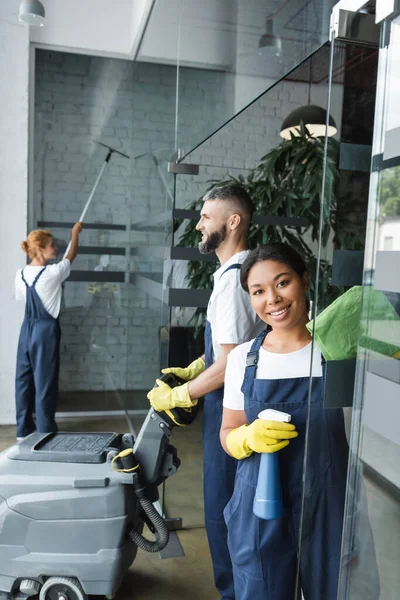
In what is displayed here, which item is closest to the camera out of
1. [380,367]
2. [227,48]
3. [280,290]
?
[380,367]

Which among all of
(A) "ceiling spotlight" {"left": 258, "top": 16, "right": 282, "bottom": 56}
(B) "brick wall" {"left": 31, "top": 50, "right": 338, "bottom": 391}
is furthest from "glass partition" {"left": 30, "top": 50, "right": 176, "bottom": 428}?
(A) "ceiling spotlight" {"left": 258, "top": 16, "right": 282, "bottom": 56}

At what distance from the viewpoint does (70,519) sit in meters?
1.96

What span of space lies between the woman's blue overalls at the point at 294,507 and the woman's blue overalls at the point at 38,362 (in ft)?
9.23

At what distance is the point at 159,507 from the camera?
9.88 ft

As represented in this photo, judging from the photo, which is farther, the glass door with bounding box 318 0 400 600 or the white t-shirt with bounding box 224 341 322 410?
the white t-shirt with bounding box 224 341 322 410

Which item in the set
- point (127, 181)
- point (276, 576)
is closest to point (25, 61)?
point (127, 181)

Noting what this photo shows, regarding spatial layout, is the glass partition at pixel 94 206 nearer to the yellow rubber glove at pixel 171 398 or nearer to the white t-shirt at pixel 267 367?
the yellow rubber glove at pixel 171 398

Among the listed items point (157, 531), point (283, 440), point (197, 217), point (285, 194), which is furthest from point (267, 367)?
point (285, 194)

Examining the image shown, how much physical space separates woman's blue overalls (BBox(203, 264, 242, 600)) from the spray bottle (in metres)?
0.75

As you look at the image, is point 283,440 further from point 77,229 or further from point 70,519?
point 77,229

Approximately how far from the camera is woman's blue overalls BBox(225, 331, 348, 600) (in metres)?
1.23

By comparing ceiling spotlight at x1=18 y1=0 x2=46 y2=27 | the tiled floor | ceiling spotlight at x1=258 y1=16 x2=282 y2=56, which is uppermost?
ceiling spotlight at x1=18 y1=0 x2=46 y2=27

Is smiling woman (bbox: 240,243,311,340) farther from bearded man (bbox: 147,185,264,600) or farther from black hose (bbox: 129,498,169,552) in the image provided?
black hose (bbox: 129,498,169,552)

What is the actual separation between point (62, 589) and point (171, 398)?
793 millimetres
